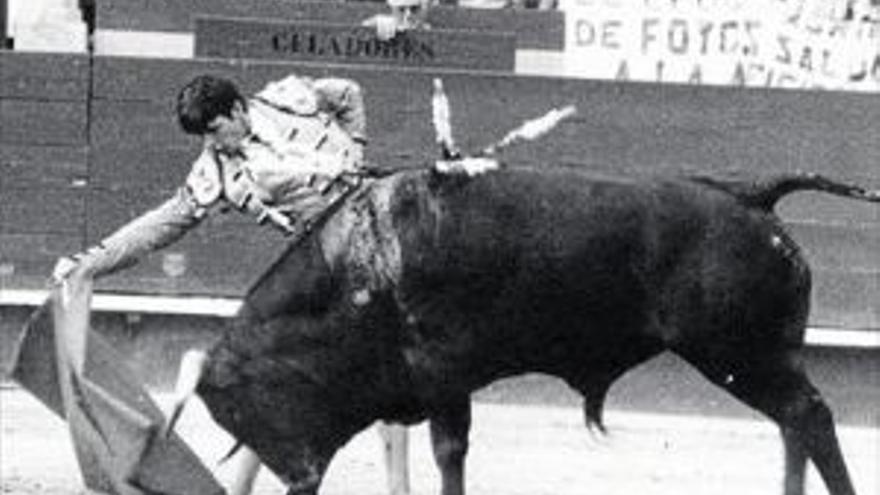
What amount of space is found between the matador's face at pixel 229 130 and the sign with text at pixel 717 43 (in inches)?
129

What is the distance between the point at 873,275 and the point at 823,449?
350 centimetres

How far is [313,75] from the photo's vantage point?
31.8 feet

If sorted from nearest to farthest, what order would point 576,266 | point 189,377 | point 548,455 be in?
point 576,266, point 189,377, point 548,455

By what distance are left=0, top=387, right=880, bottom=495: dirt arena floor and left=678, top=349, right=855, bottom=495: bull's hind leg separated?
160cm

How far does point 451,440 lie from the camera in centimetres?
631

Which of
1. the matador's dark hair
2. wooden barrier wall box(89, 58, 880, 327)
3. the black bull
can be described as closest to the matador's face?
the matador's dark hair

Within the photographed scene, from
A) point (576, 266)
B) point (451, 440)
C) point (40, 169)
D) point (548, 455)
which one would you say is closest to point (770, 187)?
point (576, 266)

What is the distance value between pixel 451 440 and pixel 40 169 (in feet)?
12.6

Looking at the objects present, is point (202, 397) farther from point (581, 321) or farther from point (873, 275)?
point (873, 275)

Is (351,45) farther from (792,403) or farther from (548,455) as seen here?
(792,403)

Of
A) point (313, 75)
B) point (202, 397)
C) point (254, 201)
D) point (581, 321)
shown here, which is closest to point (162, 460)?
point (202, 397)

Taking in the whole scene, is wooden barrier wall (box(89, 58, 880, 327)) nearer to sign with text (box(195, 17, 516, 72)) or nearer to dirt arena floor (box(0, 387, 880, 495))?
sign with text (box(195, 17, 516, 72))

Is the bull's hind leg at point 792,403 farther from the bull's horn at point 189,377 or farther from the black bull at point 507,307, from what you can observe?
the bull's horn at point 189,377

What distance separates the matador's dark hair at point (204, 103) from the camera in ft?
21.1
